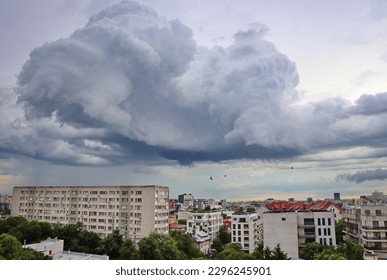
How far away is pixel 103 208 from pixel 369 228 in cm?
420

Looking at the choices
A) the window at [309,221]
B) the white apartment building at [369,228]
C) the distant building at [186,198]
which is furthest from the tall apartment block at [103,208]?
the white apartment building at [369,228]

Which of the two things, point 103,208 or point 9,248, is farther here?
point 103,208

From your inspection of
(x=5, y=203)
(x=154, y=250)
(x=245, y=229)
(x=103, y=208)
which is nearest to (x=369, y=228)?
(x=154, y=250)

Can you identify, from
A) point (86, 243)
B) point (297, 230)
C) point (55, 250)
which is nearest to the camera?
point (55, 250)

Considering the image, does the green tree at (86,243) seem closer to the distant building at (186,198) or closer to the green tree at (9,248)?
the green tree at (9,248)

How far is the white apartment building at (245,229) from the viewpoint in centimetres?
865

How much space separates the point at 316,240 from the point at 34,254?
153 inches

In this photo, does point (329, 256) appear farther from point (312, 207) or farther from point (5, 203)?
point (5, 203)

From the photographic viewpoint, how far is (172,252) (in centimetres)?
421

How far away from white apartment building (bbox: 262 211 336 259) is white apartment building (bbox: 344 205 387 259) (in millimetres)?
275

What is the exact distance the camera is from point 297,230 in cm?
517

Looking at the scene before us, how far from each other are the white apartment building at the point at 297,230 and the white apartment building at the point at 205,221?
221 inches

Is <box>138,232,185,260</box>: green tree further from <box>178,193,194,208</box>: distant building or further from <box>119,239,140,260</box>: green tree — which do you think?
<box>178,193,194,208</box>: distant building
